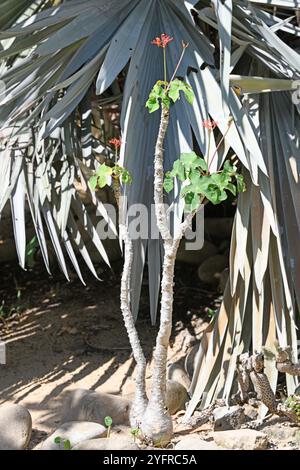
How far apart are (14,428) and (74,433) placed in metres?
0.24

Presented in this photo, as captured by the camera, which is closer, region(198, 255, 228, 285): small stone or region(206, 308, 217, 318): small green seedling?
region(206, 308, 217, 318): small green seedling

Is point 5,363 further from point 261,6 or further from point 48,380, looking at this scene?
point 261,6

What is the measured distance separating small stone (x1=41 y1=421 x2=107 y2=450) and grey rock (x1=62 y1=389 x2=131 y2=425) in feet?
0.40

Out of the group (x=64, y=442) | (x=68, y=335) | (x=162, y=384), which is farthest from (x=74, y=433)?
(x=68, y=335)

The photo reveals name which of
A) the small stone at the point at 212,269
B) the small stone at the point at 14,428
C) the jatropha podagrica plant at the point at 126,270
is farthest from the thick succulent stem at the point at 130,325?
the small stone at the point at 212,269

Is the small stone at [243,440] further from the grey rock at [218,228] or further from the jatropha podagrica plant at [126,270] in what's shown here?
the grey rock at [218,228]

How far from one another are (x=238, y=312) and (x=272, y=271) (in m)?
0.23

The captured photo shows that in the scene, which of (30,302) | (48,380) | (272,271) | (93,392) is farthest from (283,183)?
(30,302)

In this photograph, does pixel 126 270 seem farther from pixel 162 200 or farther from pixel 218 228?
pixel 218 228

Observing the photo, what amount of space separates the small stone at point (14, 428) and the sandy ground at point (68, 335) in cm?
18

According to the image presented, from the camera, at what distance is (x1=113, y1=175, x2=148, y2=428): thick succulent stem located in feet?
10.6

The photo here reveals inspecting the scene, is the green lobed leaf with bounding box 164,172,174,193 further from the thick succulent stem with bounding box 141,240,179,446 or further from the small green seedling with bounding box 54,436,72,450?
the small green seedling with bounding box 54,436,72,450

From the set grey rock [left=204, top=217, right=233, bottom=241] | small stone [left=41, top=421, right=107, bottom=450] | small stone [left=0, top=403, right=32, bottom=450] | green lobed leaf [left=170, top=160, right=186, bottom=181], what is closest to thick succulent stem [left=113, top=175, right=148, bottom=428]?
small stone [left=41, top=421, right=107, bottom=450]

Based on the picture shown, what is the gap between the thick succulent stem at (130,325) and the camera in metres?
3.24
